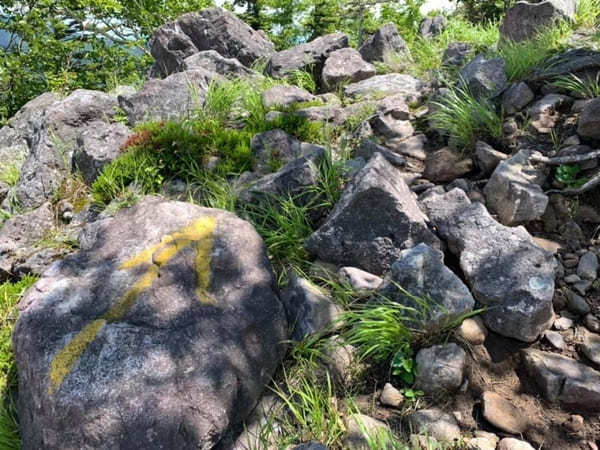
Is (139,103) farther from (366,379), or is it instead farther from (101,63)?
(101,63)

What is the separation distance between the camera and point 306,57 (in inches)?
297

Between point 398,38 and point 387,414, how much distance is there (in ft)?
24.8

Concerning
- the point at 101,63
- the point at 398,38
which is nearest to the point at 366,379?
the point at 398,38

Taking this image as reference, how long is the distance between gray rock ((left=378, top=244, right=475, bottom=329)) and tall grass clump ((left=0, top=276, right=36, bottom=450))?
2.79 meters

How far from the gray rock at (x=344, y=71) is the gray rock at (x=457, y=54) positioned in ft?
3.96

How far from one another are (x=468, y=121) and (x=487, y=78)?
845 millimetres

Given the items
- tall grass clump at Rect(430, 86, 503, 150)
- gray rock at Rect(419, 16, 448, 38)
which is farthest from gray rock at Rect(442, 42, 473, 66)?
gray rock at Rect(419, 16, 448, 38)

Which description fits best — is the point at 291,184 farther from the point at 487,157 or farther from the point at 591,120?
the point at 591,120

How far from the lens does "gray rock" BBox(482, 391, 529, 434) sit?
2.49 m

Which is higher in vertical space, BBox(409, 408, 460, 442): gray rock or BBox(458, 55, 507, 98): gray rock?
BBox(458, 55, 507, 98): gray rock

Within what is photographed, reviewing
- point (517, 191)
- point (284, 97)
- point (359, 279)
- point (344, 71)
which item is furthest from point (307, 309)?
point (344, 71)

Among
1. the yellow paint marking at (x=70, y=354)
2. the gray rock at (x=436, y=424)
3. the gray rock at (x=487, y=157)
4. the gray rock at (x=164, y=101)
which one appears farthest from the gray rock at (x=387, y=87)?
the yellow paint marking at (x=70, y=354)

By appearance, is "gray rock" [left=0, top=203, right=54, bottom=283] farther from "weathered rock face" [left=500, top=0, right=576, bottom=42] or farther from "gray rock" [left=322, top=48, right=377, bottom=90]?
"weathered rock face" [left=500, top=0, right=576, bottom=42]

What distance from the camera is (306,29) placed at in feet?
51.1
